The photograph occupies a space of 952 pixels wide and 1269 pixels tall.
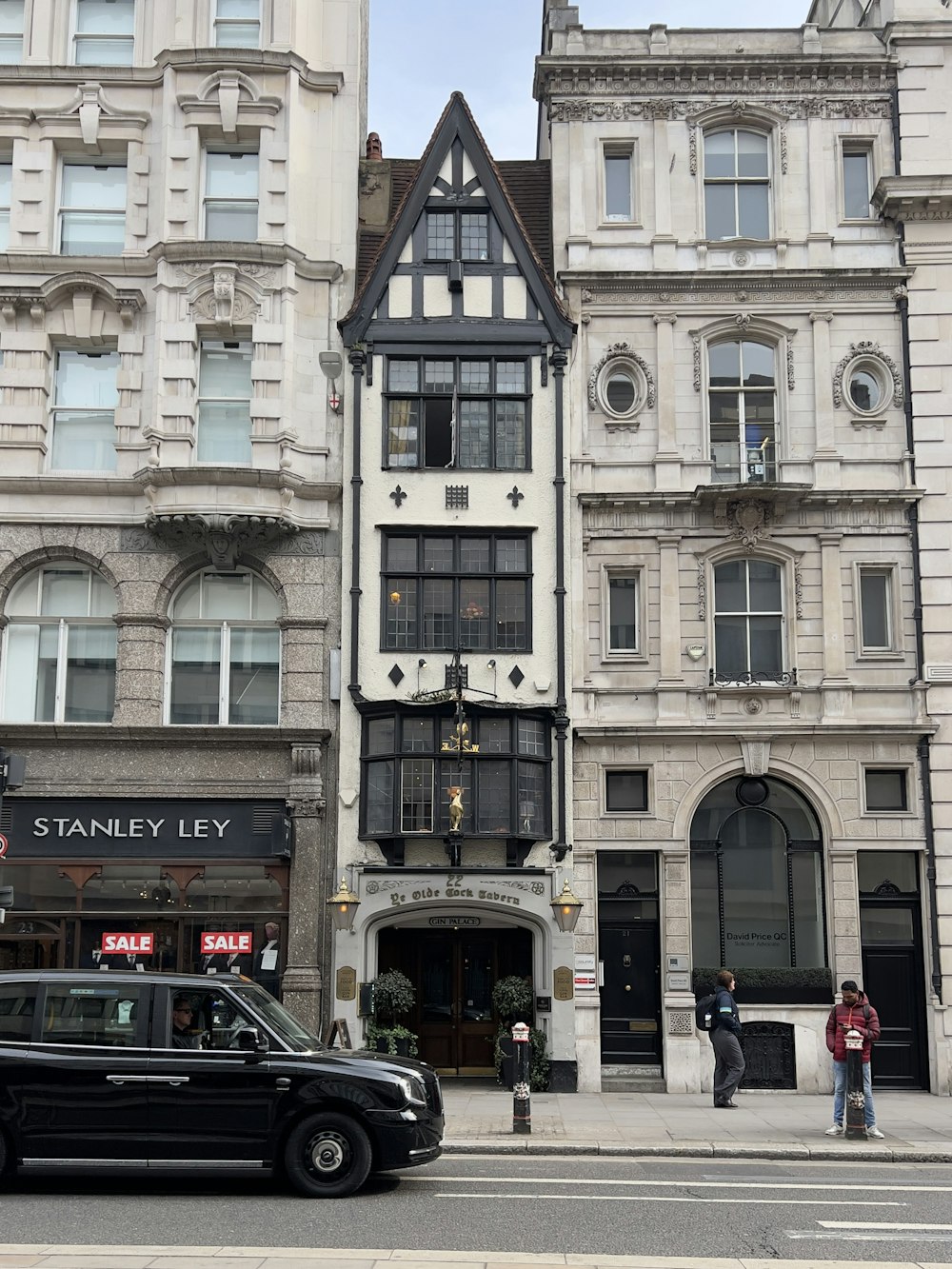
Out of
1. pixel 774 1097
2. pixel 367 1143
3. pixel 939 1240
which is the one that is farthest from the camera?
pixel 774 1097

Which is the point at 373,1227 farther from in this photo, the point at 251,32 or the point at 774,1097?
the point at 251,32

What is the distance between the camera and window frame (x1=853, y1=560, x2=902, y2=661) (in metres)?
24.4

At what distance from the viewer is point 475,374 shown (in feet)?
83.3

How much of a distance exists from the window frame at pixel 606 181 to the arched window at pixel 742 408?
2.92m

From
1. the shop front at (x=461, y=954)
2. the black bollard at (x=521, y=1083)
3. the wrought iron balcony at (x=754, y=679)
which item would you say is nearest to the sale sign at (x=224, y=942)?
the shop front at (x=461, y=954)

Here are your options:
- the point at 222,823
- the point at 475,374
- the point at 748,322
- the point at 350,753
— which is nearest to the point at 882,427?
the point at 748,322

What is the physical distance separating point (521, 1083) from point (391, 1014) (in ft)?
19.2

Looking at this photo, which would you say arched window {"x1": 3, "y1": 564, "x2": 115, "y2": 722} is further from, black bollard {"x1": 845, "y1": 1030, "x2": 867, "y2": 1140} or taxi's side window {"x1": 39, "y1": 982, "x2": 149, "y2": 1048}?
black bollard {"x1": 845, "y1": 1030, "x2": 867, "y2": 1140}

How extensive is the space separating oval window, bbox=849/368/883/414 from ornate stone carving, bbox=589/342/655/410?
3.64 m

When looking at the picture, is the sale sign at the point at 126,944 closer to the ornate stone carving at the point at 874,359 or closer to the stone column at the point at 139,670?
the stone column at the point at 139,670

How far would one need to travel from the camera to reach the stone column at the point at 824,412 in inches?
978

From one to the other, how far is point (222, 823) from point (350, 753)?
2.43 meters

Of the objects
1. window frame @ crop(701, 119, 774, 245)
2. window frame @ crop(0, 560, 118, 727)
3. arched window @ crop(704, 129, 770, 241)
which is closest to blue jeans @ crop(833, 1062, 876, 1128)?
window frame @ crop(0, 560, 118, 727)

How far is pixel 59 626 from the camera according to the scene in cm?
2480
